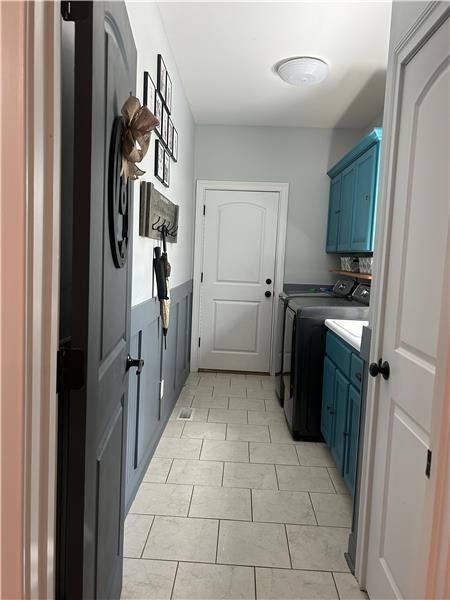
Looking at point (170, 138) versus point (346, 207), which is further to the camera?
point (346, 207)

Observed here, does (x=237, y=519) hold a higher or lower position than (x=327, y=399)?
lower

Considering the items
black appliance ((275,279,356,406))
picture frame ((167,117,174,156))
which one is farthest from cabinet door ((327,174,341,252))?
picture frame ((167,117,174,156))

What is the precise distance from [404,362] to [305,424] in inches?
67.7

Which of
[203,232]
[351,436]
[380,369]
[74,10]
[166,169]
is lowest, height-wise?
[351,436]

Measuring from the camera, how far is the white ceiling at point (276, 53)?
7.80 ft

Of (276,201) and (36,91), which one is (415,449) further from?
(276,201)

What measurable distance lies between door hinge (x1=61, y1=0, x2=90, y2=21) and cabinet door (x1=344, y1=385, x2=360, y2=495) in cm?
184

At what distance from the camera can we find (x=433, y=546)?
847 mm

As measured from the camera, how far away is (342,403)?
2.33 m

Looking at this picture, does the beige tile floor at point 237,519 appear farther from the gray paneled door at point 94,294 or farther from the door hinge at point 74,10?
the door hinge at point 74,10

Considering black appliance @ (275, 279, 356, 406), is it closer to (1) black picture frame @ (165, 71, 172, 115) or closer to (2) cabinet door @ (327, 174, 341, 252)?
(2) cabinet door @ (327, 174, 341, 252)

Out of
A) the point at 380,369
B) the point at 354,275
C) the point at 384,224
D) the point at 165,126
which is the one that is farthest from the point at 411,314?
the point at 354,275

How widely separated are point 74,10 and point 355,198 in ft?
9.72

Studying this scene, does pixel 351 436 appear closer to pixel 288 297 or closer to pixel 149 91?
pixel 288 297
